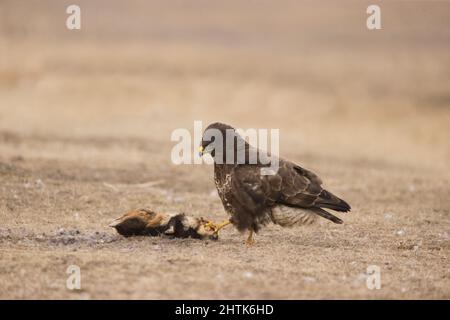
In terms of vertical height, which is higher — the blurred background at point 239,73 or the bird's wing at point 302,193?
the blurred background at point 239,73

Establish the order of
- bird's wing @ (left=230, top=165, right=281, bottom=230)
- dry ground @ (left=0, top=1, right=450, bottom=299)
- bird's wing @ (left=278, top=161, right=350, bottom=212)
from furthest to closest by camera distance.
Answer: bird's wing @ (left=278, top=161, right=350, bottom=212) → bird's wing @ (left=230, top=165, right=281, bottom=230) → dry ground @ (left=0, top=1, right=450, bottom=299)

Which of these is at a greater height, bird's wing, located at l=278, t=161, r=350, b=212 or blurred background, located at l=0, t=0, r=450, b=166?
blurred background, located at l=0, t=0, r=450, b=166

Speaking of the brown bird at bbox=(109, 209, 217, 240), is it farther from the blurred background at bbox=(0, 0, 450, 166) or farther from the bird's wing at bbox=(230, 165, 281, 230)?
the blurred background at bbox=(0, 0, 450, 166)

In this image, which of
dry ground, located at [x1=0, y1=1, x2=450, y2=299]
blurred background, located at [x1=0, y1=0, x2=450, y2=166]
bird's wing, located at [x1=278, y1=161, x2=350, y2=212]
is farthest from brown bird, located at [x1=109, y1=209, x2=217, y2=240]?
blurred background, located at [x1=0, y1=0, x2=450, y2=166]

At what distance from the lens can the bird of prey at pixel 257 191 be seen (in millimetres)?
8219

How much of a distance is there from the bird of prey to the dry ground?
A: 0.39 m

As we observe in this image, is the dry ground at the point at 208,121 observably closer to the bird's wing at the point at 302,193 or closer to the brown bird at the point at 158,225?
the brown bird at the point at 158,225

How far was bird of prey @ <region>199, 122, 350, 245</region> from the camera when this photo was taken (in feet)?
27.0

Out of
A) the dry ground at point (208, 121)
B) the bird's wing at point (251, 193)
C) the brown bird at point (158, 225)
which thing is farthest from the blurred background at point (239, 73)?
the bird's wing at point (251, 193)

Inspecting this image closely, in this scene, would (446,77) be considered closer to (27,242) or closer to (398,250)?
(398,250)

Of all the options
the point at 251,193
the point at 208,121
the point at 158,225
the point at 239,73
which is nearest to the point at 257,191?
the point at 251,193

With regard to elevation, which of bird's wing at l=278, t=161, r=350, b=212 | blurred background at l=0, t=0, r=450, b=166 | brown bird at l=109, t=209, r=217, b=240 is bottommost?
brown bird at l=109, t=209, r=217, b=240

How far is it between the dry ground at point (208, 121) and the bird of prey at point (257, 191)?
39 centimetres

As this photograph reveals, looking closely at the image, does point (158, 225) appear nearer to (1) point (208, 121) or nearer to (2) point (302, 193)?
(2) point (302, 193)
